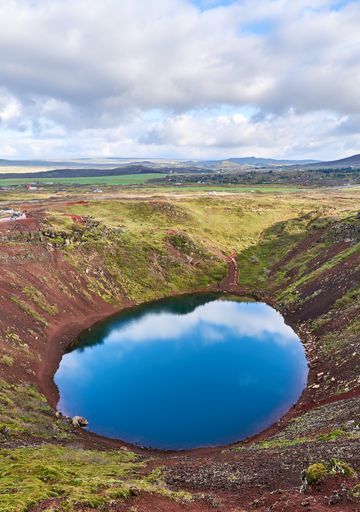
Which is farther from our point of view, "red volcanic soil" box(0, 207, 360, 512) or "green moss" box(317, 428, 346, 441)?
"green moss" box(317, 428, 346, 441)

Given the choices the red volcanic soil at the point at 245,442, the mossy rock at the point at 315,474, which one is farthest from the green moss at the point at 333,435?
the mossy rock at the point at 315,474

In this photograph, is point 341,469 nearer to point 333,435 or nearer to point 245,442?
point 333,435

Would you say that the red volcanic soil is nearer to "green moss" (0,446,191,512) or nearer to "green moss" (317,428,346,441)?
"green moss" (317,428,346,441)

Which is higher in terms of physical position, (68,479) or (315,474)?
(315,474)

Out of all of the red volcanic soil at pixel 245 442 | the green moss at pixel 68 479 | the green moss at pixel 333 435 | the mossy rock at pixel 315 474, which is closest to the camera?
the green moss at pixel 68 479

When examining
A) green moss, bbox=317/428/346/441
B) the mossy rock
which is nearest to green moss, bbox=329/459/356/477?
the mossy rock

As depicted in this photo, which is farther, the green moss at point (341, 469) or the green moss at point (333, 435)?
the green moss at point (333, 435)

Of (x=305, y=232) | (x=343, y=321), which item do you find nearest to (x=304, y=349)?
(x=343, y=321)

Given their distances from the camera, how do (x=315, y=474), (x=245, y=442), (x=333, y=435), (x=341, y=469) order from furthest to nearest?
(x=245, y=442), (x=333, y=435), (x=341, y=469), (x=315, y=474)

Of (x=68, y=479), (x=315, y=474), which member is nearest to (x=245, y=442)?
(x=315, y=474)

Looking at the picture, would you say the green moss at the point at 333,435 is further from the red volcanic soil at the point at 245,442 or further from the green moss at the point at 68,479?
the green moss at the point at 68,479

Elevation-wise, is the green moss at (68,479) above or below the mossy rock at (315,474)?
below
